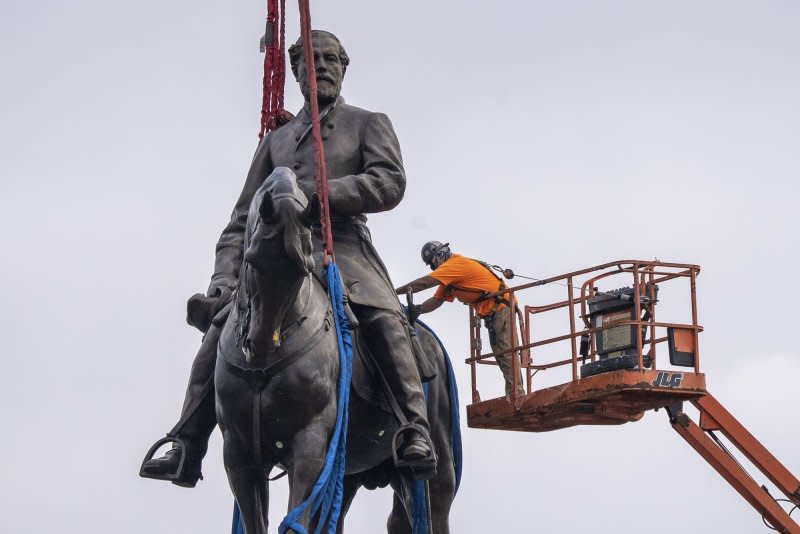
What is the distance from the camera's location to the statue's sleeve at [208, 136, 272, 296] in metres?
18.9

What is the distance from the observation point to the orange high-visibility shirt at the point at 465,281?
23922 mm

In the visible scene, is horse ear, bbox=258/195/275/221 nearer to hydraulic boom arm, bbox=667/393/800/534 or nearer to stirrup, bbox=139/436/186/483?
stirrup, bbox=139/436/186/483

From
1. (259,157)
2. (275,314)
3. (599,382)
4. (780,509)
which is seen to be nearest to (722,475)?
(780,509)

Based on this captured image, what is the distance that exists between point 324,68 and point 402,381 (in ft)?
9.61

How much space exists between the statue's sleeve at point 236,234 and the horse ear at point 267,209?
2.19 metres

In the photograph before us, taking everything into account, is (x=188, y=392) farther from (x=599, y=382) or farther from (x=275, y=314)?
(x=599, y=382)

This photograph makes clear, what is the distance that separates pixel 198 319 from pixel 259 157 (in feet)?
6.58

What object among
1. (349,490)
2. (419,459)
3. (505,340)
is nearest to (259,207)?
(419,459)

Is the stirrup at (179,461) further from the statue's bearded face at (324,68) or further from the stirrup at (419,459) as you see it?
the statue's bearded face at (324,68)

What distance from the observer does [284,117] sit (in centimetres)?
2034

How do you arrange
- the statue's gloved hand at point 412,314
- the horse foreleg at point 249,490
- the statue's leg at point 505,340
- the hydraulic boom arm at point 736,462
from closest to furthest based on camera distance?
1. the horse foreleg at point 249,490
2. the statue's gloved hand at point 412,314
3. the statue's leg at point 505,340
4. the hydraulic boom arm at point 736,462

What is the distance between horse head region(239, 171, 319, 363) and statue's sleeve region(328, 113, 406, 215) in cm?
156

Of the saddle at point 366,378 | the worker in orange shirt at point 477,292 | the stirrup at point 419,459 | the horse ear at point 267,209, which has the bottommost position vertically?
the stirrup at point 419,459

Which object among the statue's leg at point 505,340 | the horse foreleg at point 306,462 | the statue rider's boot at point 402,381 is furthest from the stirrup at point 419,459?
the statue's leg at point 505,340
